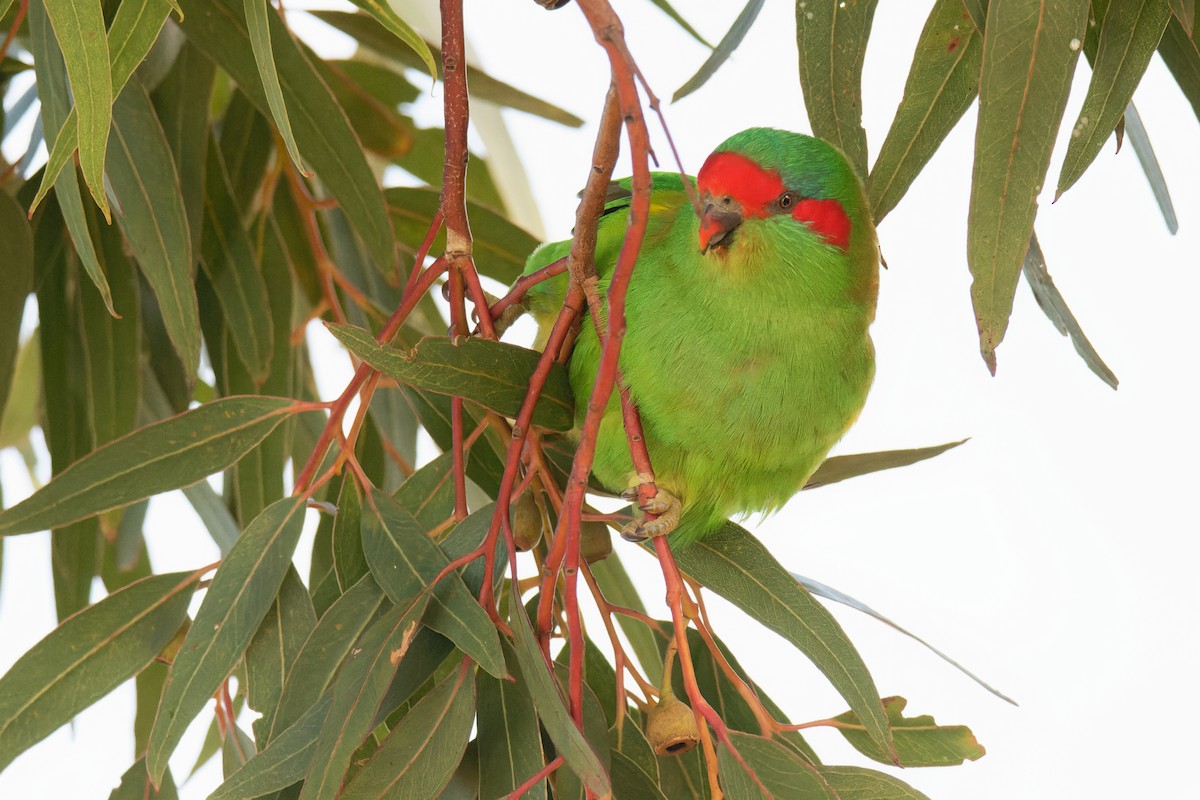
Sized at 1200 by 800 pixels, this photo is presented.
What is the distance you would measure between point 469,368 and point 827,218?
32cm

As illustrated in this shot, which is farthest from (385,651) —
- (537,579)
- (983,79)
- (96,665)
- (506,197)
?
(506,197)

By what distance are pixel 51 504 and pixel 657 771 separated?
1.74 feet

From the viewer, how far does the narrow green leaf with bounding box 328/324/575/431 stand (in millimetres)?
812

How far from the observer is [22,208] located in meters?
1.26

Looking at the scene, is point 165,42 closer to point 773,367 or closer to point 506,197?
point 506,197

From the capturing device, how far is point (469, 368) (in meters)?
0.87

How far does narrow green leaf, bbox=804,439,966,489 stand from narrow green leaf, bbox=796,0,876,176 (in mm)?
341

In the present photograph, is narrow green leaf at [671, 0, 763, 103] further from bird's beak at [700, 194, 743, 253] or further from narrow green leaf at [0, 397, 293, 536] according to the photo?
narrow green leaf at [0, 397, 293, 536]

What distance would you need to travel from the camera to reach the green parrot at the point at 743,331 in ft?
3.14

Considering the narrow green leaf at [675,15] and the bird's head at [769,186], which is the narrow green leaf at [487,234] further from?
the bird's head at [769,186]

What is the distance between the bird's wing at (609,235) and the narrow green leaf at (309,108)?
0.18m

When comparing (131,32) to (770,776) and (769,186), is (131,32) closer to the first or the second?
(769,186)

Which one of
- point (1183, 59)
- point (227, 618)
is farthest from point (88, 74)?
point (1183, 59)

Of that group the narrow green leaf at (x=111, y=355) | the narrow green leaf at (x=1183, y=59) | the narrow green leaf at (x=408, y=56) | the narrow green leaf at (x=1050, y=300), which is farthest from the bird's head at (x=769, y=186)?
the narrow green leaf at (x=111, y=355)
